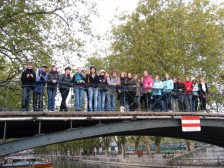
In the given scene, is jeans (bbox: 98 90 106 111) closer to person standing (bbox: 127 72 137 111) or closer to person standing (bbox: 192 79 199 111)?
person standing (bbox: 127 72 137 111)

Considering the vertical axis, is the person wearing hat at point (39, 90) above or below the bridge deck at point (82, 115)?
above

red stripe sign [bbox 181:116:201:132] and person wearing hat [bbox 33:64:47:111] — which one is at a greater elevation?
person wearing hat [bbox 33:64:47:111]

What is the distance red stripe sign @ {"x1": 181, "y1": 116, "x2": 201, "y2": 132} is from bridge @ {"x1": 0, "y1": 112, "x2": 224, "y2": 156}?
0.67ft

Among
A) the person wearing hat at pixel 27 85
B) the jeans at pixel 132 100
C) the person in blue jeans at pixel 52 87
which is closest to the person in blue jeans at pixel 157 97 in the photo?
the jeans at pixel 132 100

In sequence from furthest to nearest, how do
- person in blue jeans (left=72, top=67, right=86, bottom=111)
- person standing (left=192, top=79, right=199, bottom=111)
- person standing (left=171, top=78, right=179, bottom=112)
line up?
person standing (left=192, top=79, right=199, bottom=111) < person standing (left=171, top=78, right=179, bottom=112) < person in blue jeans (left=72, top=67, right=86, bottom=111)

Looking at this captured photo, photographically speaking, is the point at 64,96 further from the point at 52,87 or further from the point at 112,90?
the point at 112,90

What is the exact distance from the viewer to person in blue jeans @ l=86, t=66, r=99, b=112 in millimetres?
11000

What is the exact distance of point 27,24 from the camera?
549 inches

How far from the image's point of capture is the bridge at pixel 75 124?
Result: 9.20 metres

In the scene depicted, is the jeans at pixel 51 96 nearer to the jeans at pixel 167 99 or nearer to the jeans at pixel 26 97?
the jeans at pixel 26 97

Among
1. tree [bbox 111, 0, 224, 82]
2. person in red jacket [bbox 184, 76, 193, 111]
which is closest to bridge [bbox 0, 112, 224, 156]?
person in red jacket [bbox 184, 76, 193, 111]

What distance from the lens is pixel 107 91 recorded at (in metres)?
11.5

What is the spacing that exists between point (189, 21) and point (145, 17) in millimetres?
4048

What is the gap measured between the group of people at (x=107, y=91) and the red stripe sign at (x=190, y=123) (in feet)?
3.19
